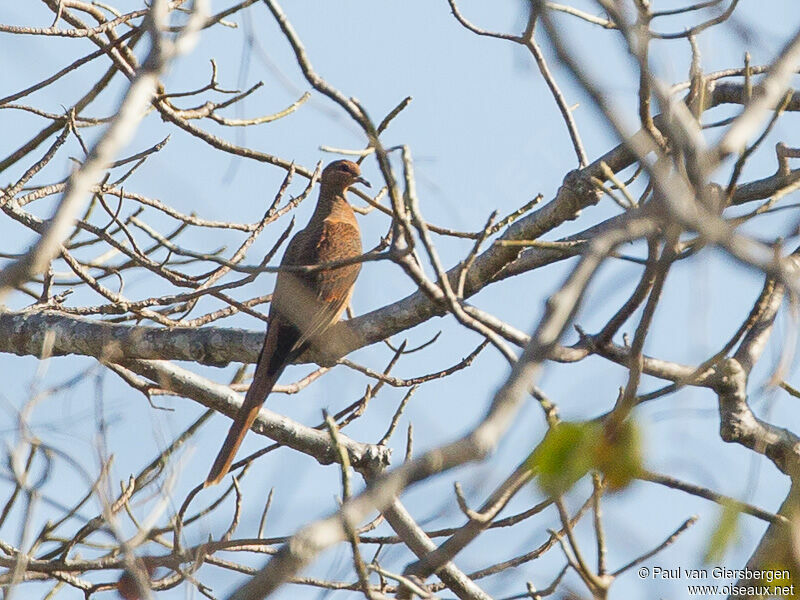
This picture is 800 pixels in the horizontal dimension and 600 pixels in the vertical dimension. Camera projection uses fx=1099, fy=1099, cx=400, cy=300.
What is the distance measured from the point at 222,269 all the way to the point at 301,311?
39.2 inches

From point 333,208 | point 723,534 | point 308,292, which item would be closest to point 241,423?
point 308,292

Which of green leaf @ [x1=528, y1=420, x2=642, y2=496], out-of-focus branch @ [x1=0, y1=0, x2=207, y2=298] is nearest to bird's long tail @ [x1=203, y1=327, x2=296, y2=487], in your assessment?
green leaf @ [x1=528, y1=420, x2=642, y2=496]

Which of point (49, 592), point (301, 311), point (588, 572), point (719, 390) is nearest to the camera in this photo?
point (588, 572)

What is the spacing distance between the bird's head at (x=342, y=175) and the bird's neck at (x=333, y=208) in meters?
0.06

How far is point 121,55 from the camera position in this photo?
489 cm

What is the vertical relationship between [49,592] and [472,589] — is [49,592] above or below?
above

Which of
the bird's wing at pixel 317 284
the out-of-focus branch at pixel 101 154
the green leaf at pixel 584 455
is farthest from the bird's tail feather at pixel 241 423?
the out-of-focus branch at pixel 101 154

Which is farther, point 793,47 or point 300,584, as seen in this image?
point 300,584

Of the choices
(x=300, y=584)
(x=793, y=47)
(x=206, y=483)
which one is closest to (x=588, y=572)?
(x=793, y=47)

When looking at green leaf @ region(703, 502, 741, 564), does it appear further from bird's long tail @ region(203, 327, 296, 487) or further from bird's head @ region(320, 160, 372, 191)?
bird's head @ region(320, 160, 372, 191)

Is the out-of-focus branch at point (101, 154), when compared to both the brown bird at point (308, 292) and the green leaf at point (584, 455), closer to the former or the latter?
the green leaf at point (584, 455)

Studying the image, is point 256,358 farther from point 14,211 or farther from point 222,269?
point 14,211

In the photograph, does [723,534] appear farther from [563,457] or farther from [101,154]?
[101,154]

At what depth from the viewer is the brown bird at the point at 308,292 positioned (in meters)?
5.04
